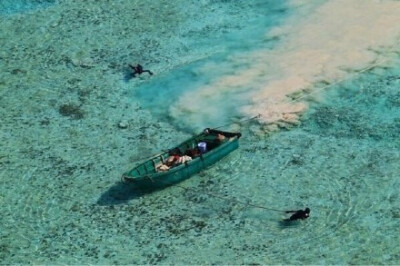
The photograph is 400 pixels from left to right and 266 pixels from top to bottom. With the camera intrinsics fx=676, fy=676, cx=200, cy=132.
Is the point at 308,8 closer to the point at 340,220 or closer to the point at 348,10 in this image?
the point at 348,10

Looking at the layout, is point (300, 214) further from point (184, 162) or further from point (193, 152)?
point (193, 152)

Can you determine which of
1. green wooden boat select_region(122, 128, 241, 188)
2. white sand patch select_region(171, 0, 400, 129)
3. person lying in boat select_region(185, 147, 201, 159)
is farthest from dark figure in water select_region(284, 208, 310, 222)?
white sand patch select_region(171, 0, 400, 129)

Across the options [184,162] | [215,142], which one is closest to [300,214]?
[184,162]

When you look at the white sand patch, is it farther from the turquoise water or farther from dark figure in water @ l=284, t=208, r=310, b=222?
dark figure in water @ l=284, t=208, r=310, b=222

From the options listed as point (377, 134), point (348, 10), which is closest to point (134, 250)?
point (377, 134)

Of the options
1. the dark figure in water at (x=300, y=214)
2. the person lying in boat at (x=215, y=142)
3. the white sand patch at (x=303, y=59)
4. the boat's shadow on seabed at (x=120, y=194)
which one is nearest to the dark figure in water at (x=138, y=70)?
the white sand patch at (x=303, y=59)

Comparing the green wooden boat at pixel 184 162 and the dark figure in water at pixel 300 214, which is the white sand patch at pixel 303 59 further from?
the dark figure in water at pixel 300 214
